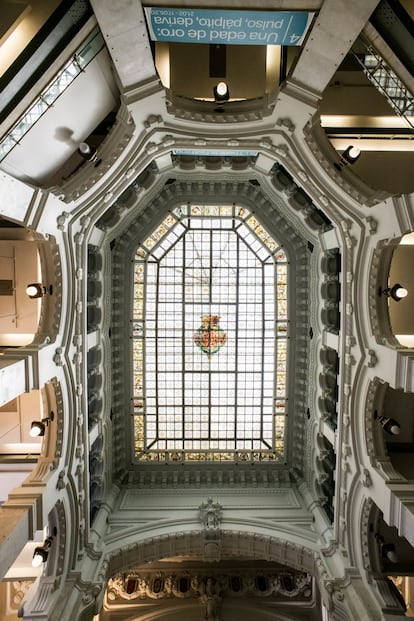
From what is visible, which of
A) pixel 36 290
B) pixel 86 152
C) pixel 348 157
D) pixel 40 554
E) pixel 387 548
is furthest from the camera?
pixel 387 548

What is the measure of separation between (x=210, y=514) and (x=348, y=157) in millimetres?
10337

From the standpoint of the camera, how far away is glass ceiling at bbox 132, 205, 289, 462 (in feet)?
42.4

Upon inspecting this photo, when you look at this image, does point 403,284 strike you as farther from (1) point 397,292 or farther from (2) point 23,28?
(2) point 23,28

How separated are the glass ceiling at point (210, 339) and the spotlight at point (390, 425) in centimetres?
447

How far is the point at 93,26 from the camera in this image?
23.0ft

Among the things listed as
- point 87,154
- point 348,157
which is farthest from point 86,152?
point 348,157

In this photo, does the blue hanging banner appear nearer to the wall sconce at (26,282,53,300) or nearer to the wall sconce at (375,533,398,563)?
the wall sconce at (26,282,53,300)

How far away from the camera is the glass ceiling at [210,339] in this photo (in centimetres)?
1293

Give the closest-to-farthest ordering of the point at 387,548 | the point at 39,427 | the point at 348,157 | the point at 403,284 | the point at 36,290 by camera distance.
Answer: the point at 36,290
the point at 39,427
the point at 348,157
the point at 387,548
the point at 403,284

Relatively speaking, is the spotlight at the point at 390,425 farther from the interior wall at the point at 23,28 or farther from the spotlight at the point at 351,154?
the interior wall at the point at 23,28

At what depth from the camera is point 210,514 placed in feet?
37.3

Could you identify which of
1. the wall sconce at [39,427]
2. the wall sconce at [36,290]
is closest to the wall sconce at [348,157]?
the wall sconce at [36,290]

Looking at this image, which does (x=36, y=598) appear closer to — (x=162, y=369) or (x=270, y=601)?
(x=162, y=369)

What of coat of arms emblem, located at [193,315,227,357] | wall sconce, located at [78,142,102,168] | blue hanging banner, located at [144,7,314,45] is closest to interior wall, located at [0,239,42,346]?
wall sconce, located at [78,142,102,168]
